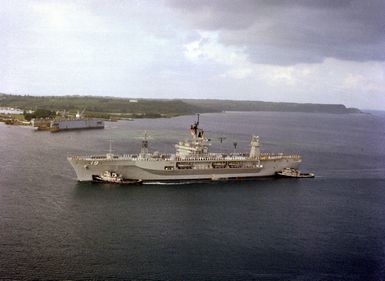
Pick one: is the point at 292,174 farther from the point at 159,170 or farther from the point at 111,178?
the point at 111,178

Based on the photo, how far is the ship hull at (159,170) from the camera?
155 feet

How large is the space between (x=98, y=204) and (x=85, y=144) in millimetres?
40198

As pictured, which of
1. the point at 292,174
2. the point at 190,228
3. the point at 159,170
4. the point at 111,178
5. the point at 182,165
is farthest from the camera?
the point at 292,174

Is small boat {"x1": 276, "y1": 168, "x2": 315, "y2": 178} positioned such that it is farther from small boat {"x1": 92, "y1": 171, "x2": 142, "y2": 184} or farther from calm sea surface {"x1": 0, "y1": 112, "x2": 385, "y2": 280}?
small boat {"x1": 92, "y1": 171, "x2": 142, "y2": 184}

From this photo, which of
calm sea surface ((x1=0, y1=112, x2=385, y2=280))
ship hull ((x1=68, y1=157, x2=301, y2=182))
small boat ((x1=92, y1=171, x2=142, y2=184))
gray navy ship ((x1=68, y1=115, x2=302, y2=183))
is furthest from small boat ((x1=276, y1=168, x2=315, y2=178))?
small boat ((x1=92, y1=171, x2=142, y2=184))

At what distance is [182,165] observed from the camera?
50219 millimetres

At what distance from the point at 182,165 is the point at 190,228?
1667cm

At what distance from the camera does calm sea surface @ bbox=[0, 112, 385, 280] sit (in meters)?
26.8

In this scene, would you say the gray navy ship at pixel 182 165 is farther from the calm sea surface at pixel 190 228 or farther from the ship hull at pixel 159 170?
the calm sea surface at pixel 190 228

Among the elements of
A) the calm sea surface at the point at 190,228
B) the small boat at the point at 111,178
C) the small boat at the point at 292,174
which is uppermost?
the small boat at the point at 292,174

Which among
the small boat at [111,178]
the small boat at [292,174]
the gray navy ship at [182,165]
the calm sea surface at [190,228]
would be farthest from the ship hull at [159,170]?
the calm sea surface at [190,228]

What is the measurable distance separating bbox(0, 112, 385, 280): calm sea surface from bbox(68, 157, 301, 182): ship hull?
2036 mm

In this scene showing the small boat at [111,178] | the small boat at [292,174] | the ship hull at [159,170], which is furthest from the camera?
the small boat at [292,174]

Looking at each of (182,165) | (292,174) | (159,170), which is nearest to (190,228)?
(159,170)
